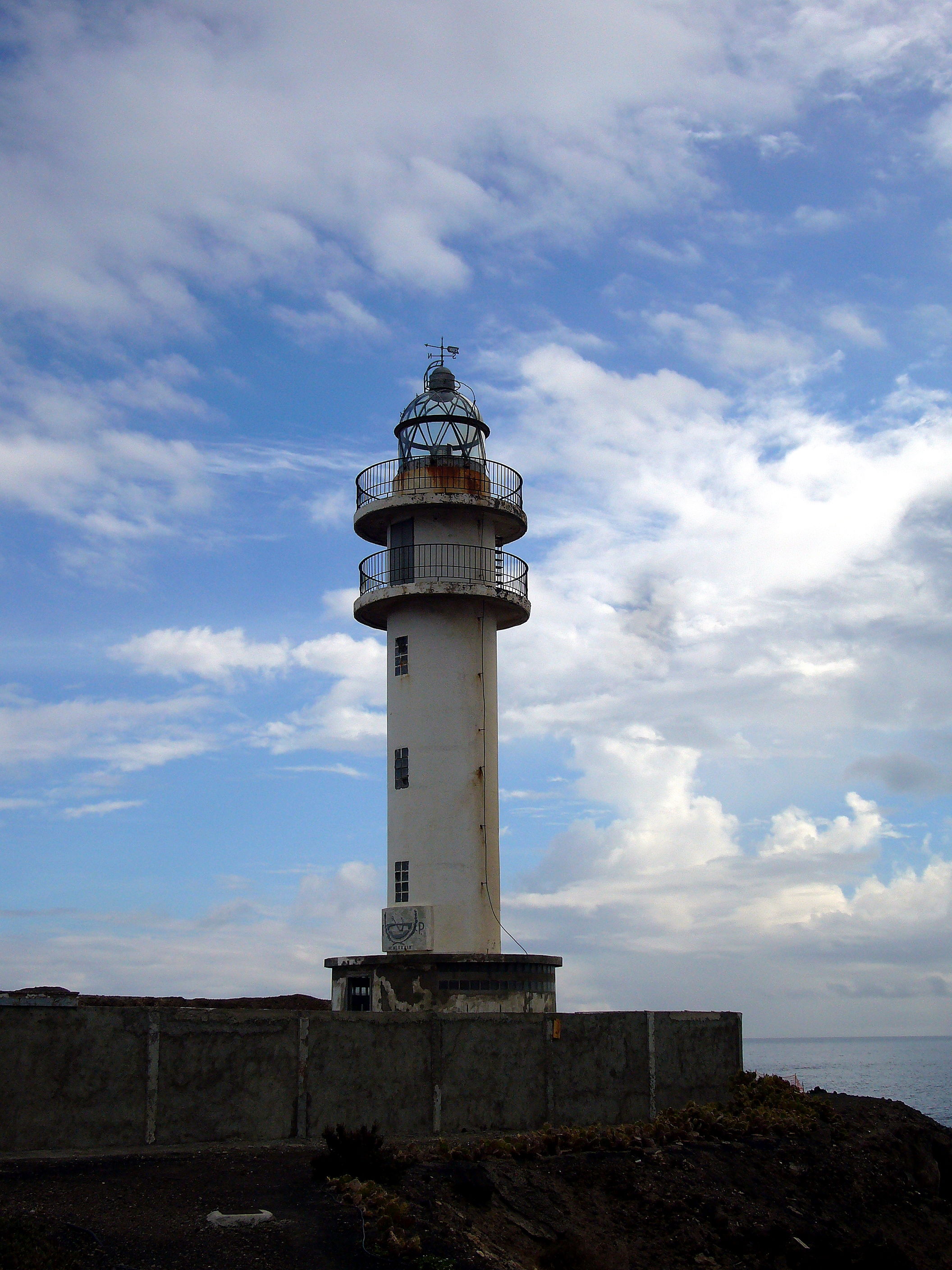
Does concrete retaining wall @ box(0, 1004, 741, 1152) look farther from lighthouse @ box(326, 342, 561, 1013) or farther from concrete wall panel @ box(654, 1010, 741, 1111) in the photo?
lighthouse @ box(326, 342, 561, 1013)

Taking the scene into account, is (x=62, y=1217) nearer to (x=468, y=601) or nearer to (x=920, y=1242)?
(x=920, y=1242)

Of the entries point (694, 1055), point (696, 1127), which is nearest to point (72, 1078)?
point (696, 1127)

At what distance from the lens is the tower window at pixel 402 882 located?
79.4ft

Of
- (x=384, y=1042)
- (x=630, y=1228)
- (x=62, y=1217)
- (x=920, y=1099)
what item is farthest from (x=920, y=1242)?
(x=920, y=1099)

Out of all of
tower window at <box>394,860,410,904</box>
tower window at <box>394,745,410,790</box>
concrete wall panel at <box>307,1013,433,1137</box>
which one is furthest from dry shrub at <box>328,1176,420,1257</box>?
tower window at <box>394,745,410,790</box>

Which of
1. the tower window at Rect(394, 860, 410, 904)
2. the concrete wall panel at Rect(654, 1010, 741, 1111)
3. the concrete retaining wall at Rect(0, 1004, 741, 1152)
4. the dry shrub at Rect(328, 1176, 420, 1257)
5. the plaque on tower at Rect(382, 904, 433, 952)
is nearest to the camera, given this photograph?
the dry shrub at Rect(328, 1176, 420, 1257)

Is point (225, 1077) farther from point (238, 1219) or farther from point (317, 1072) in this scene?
point (238, 1219)

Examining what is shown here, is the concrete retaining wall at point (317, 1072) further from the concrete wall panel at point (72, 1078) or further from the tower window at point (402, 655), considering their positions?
the tower window at point (402, 655)

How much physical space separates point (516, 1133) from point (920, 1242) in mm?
6138

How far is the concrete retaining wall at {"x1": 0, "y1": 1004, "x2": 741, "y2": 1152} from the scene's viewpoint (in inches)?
592

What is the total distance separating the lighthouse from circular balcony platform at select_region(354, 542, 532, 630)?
0.03 m

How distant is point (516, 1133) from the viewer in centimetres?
1792

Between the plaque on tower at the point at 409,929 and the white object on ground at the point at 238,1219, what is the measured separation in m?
11.7

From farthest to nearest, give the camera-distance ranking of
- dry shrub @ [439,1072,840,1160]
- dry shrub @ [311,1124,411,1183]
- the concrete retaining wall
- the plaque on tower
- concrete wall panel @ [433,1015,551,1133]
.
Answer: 1. the plaque on tower
2. concrete wall panel @ [433,1015,551,1133]
3. dry shrub @ [439,1072,840,1160]
4. the concrete retaining wall
5. dry shrub @ [311,1124,411,1183]
